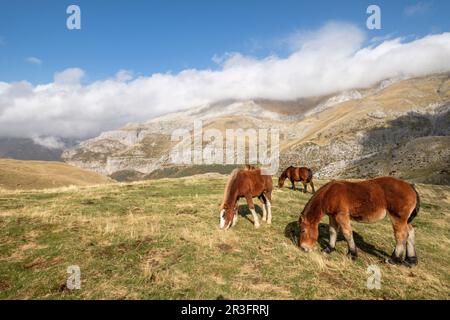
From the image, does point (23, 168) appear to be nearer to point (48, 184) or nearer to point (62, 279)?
point (48, 184)

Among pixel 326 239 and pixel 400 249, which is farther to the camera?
pixel 326 239

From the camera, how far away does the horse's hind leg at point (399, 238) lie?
10.6 metres

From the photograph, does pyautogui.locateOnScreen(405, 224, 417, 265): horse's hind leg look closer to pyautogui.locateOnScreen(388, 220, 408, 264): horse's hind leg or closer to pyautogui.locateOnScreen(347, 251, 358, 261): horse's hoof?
pyautogui.locateOnScreen(388, 220, 408, 264): horse's hind leg

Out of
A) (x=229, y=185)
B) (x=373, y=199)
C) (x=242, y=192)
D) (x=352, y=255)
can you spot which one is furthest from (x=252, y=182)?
(x=373, y=199)

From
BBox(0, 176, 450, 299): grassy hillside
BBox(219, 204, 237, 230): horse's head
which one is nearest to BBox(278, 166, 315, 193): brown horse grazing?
BBox(0, 176, 450, 299): grassy hillside

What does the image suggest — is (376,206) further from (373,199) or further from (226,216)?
(226,216)

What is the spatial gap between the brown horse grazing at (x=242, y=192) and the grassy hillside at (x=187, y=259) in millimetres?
632

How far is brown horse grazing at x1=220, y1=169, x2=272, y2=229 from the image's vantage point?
45.3 feet

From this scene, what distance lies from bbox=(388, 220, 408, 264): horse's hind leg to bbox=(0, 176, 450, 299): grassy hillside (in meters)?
0.51

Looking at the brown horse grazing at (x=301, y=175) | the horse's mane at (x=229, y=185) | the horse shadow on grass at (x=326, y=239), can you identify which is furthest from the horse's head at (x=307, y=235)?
the brown horse grazing at (x=301, y=175)

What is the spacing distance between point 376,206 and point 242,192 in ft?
19.9

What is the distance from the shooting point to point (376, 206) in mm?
10562
